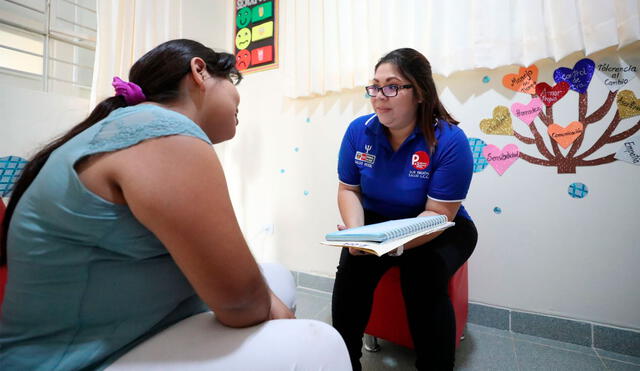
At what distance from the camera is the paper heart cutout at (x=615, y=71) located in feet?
3.60

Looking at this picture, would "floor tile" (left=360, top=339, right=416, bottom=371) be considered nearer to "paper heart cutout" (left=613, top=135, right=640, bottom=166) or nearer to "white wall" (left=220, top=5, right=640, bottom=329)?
"white wall" (left=220, top=5, right=640, bottom=329)

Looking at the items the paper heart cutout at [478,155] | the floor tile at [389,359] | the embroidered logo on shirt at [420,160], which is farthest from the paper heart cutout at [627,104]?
the floor tile at [389,359]

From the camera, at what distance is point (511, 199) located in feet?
4.21

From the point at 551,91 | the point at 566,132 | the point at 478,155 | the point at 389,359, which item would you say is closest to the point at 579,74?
the point at 551,91

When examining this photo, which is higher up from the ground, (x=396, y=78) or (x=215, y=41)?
(x=215, y=41)

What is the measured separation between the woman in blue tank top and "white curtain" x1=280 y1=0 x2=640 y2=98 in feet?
3.97

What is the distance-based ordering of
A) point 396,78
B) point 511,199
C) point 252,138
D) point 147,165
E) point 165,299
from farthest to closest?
point 252,138
point 511,199
point 396,78
point 165,299
point 147,165

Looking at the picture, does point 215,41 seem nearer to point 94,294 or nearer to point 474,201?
point 474,201

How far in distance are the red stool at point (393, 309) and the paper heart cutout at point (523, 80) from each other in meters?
0.75

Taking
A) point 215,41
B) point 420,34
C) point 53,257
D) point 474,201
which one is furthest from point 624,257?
point 215,41

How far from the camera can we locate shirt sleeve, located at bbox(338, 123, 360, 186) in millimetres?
1175

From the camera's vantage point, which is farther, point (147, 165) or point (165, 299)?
point (165, 299)

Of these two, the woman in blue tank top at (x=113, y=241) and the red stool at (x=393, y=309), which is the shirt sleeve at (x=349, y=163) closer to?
the red stool at (x=393, y=309)

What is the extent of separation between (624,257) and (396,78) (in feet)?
3.42
